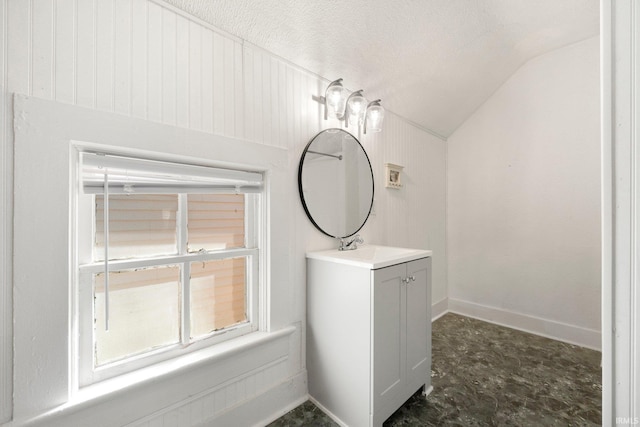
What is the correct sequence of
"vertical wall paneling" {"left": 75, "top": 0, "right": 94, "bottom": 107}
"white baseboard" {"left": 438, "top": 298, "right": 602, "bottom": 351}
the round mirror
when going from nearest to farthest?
"vertical wall paneling" {"left": 75, "top": 0, "right": 94, "bottom": 107}, the round mirror, "white baseboard" {"left": 438, "top": 298, "right": 602, "bottom": 351}

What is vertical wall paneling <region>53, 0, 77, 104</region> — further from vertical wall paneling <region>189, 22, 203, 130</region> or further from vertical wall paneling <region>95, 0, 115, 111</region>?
vertical wall paneling <region>189, 22, 203, 130</region>

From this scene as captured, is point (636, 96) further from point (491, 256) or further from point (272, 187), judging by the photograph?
point (491, 256)

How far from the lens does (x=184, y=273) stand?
4.37 feet

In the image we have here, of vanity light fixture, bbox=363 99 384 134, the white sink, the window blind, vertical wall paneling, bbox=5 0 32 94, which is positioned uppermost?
vanity light fixture, bbox=363 99 384 134

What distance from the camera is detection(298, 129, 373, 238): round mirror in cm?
173

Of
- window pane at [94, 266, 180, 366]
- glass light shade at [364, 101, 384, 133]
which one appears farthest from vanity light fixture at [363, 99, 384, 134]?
window pane at [94, 266, 180, 366]

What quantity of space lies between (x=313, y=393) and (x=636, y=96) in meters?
1.88

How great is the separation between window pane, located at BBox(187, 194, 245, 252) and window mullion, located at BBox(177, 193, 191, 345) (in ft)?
0.09

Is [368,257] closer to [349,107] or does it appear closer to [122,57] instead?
[349,107]

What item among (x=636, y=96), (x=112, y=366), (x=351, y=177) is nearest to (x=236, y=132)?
(x=351, y=177)

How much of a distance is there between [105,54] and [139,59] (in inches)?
4.6

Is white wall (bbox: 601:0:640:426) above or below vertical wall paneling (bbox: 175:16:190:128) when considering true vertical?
below

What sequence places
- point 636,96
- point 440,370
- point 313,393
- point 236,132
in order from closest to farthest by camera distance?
point 636,96 → point 236,132 → point 313,393 → point 440,370

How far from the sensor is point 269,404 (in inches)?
59.1
